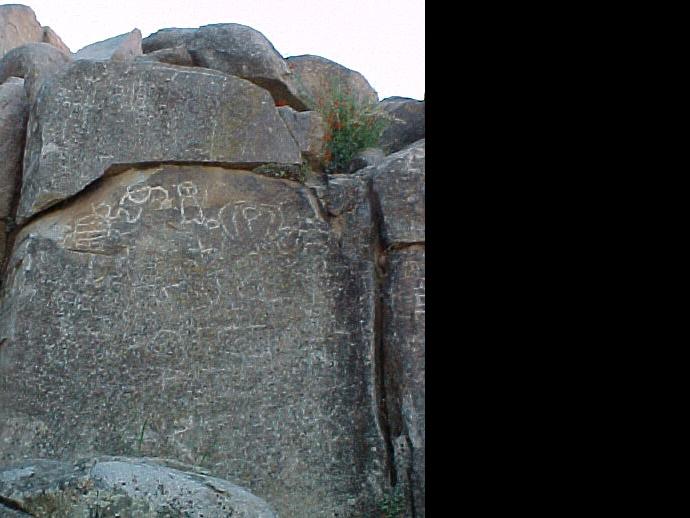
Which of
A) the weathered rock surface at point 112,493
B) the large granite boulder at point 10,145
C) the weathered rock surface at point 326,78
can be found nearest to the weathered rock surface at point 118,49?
the large granite boulder at point 10,145

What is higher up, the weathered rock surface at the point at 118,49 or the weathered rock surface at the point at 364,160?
the weathered rock surface at the point at 118,49

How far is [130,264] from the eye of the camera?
5.55 metres

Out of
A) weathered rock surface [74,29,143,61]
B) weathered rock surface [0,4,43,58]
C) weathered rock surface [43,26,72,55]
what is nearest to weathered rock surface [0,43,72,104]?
weathered rock surface [74,29,143,61]

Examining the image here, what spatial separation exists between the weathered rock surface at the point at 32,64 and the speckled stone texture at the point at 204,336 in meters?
0.93

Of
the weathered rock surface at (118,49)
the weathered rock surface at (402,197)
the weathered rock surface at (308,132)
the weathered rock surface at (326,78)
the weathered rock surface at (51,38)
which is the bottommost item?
the weathered rock surface at (402,197)

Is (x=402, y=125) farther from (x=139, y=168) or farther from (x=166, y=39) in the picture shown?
(x=139, y=168)

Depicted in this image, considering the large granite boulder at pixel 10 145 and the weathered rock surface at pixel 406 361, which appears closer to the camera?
the weathered rock surface at pixel 406 361

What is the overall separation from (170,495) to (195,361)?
1.83 m

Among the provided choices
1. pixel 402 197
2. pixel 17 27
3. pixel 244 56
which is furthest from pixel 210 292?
pixel 17 27

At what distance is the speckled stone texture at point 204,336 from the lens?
5.36 m

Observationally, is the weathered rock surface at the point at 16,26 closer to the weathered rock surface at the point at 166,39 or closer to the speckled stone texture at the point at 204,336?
the weathered rock surface at the point at 166,39

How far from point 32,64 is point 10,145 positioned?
631 mm
